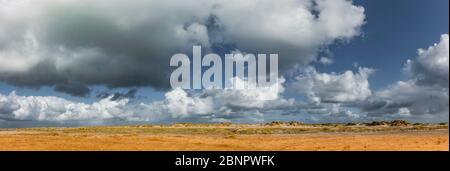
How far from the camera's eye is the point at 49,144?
47.0 meters
